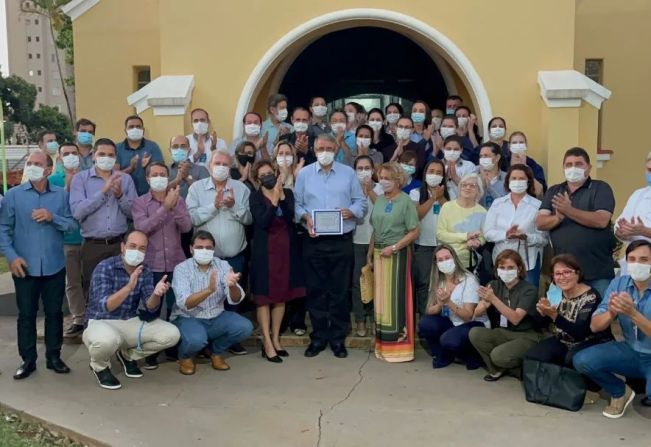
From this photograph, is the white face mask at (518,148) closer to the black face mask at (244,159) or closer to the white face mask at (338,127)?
the white face mask at (338,127)

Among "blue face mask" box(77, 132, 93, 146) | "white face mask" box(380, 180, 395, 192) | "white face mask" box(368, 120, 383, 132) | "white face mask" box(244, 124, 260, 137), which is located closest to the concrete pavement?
"white face mask" box(380, 180, 395, 192)

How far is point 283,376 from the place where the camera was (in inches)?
221

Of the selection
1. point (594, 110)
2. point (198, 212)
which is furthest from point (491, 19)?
point (198, 212)

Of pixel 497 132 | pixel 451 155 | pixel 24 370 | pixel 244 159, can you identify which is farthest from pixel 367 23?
pixel 24 370

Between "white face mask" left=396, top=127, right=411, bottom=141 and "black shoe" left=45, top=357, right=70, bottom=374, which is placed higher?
"white face mask" left=396, top=127, right=411, bottom=141

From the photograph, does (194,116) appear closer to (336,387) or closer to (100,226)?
(100,226)

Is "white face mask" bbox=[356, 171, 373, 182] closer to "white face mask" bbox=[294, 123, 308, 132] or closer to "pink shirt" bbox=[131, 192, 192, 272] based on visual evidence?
"white face mask" bbox=[294, 123, 308, 132]

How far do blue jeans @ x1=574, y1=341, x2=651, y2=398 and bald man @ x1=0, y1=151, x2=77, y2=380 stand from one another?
393 centimetres

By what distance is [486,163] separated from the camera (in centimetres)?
634

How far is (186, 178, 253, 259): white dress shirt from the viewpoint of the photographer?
19.5 feet

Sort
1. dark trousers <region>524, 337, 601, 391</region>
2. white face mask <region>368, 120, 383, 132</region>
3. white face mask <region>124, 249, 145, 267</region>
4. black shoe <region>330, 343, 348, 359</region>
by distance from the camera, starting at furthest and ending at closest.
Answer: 1. white face mask <region>368, 120, 383, 132</region>
2. black shoe <region>330, 343, 348, 359</region>
3. white face mask <region>124, 249, 145, 267</region>
4. dark trousers <region>524, 337, 601, 391</region>

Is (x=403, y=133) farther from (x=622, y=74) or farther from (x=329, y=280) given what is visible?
(x=622, y=74)

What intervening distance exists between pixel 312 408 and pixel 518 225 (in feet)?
7.27

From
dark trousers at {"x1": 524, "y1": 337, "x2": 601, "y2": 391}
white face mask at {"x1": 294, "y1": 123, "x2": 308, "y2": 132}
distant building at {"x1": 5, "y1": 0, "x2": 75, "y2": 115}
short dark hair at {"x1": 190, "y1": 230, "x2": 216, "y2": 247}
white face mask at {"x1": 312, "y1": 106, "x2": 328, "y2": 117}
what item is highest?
distant building at {"x1": 5, "y1": 0, "x2": 75, "y2": 115}
